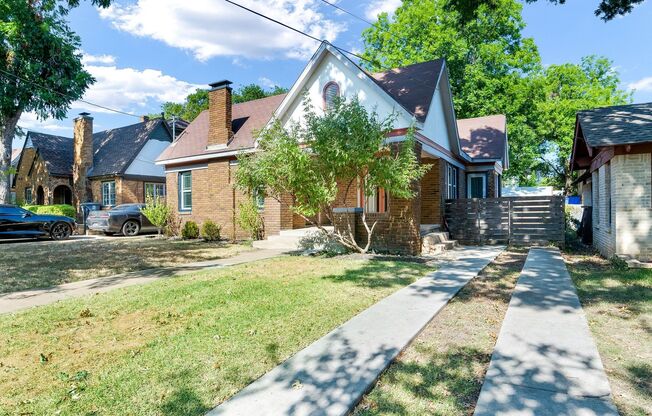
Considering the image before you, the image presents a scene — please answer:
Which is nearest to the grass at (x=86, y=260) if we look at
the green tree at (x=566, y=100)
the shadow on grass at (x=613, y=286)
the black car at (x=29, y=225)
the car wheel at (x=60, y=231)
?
the black car at (x=29, y=225)

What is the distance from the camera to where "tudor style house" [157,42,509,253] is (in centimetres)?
1175

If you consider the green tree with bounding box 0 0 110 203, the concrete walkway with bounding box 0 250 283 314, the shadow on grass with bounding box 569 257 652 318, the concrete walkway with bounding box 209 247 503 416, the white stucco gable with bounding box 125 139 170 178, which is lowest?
the shadow on grass with bounding box 569 257 652 318

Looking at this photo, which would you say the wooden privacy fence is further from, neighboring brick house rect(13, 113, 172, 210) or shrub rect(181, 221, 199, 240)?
neighboring brick house rect(13, 113, 172, 210)

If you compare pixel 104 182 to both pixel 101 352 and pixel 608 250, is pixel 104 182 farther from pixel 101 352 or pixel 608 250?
pixel 608 250

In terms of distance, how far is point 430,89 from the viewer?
1282 cm

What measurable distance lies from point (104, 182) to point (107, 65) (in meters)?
7.66

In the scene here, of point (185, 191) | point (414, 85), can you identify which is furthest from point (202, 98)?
point (414, 85)

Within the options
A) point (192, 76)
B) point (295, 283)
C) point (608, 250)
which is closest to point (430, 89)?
point (608, 250)

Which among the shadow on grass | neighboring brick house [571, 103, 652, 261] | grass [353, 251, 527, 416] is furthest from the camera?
neighboring brick house [571, 103, 652, 261]

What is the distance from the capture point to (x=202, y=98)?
150ft

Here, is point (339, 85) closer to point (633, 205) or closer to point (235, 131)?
point (235, 131)

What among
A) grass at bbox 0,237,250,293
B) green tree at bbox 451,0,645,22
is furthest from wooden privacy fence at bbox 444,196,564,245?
grass at bbox 0,237,250,293

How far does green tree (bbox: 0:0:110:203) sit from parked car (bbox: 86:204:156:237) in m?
7.54

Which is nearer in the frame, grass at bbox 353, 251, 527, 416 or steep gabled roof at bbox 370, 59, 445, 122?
grass at bbox 353, 251, 527, 416
